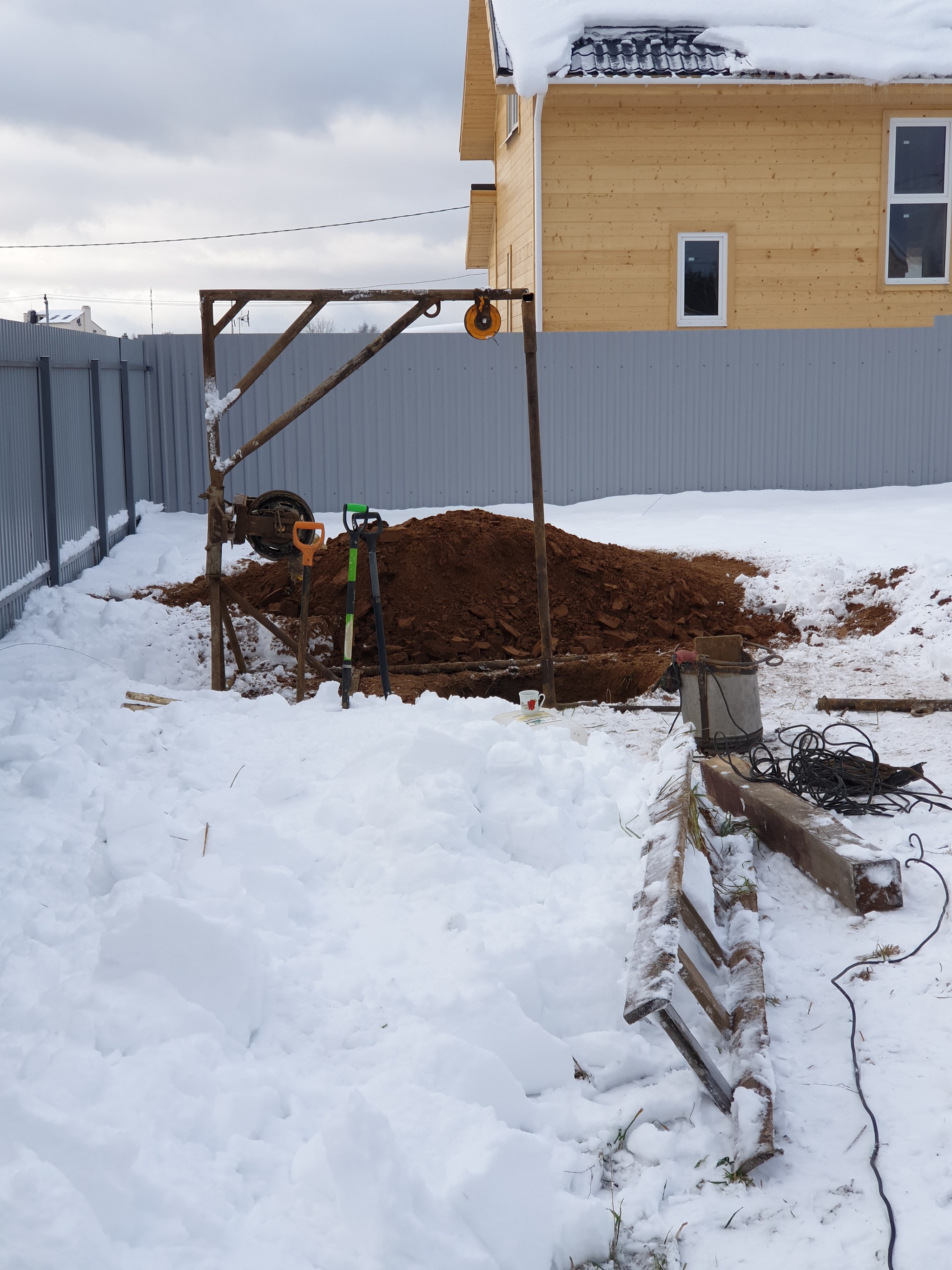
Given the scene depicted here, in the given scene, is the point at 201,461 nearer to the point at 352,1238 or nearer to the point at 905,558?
the point at 905,558

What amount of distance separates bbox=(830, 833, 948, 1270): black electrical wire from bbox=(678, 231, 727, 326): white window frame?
38.1 feet

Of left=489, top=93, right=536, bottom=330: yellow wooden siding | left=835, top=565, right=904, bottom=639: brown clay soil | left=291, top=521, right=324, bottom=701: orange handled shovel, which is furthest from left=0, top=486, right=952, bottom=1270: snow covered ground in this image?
left=489, top=93, right=536, bottom=330: yellow wooden siding

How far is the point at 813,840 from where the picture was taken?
460 cm

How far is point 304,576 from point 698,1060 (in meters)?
4.31

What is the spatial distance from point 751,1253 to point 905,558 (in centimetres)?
849

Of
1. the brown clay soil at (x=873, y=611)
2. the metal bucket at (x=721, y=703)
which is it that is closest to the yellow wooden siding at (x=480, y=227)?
the brown clay soil at (x=873, y=611)

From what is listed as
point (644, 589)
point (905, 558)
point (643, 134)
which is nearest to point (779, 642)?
point (644, 589)

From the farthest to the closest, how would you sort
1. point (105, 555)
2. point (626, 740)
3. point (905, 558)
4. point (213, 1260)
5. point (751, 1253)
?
point (105, 555)
point (905, 558)
point (626, 740)
point (751, 1253)
point (213, 1260)

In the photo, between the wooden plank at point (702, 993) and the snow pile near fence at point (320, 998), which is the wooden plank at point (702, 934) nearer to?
the snow pile near fence at point (320, 998)

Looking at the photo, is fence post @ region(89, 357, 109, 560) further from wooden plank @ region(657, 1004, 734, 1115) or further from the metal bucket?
wooden plank @ region(657, 1004, 734, 1115)

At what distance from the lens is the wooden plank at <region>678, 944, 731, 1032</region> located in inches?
135

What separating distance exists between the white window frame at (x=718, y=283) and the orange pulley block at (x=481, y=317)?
8891mm

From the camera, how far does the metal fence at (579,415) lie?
537 inches

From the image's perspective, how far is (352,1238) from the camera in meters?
2.40
